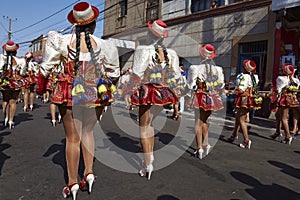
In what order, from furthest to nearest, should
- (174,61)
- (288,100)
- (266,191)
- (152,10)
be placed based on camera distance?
(152,10)
(288,100)
(174,61)
(266,191)

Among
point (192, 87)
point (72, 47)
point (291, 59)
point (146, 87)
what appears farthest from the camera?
point (291, 59)

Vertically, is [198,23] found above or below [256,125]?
above

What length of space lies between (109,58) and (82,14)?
53 centimetres

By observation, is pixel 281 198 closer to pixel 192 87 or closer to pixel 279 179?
pixel 279 179

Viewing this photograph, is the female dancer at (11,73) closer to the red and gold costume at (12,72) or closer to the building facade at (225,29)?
the red and gold costume at (12,72)

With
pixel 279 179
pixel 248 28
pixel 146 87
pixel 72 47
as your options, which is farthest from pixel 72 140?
pixel 248 28

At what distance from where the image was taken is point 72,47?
271 centimetres

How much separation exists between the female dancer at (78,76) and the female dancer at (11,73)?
3.69 meters

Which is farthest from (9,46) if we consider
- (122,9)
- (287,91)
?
(122,9)

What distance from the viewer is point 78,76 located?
2770 mm

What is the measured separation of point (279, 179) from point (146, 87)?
2283 mm

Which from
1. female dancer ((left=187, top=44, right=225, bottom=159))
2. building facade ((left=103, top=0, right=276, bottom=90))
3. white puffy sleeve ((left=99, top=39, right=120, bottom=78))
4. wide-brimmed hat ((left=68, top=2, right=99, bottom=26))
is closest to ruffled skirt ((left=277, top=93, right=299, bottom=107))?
female dancer ((left=187, top=44, right=225, bottom=159))

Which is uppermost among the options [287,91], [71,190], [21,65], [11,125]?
[21,65]

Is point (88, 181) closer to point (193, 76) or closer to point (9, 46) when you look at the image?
point (193, 76)
